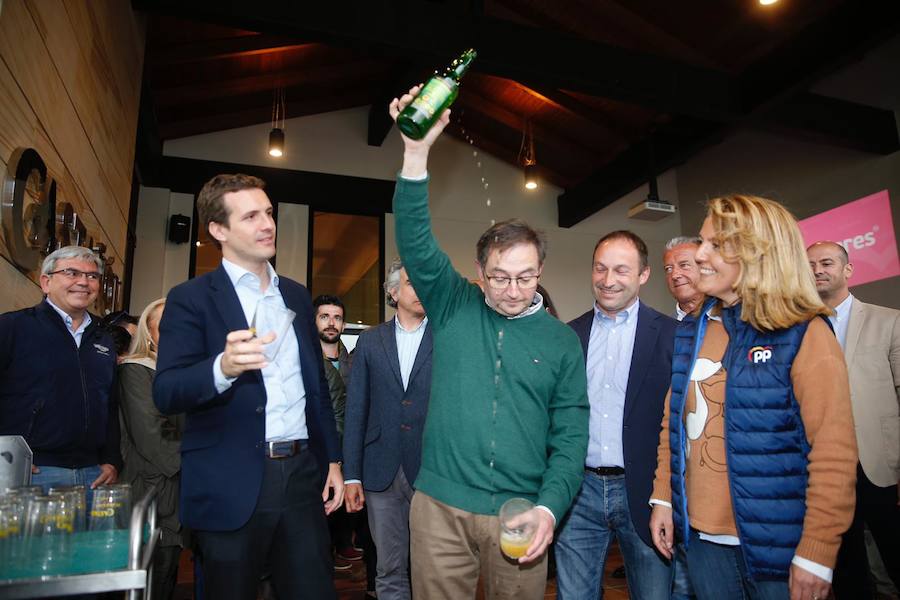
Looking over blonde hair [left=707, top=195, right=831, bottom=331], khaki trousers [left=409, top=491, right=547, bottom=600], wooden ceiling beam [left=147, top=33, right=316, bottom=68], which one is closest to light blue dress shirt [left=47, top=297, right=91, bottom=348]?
khaki trousers [left=409, top=491, right=547, bottom=600]

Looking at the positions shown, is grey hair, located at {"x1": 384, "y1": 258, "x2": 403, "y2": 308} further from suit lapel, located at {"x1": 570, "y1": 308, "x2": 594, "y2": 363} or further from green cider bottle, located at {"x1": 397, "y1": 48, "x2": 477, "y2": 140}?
green cider bottle, located at {"x1": 397, "y1": 48, "x2": 477, "y2": 140}

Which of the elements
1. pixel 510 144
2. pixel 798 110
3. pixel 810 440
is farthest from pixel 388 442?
pixel 510 144

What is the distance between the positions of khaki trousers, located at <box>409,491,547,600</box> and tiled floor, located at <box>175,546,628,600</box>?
211 cm

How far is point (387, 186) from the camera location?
855 cm

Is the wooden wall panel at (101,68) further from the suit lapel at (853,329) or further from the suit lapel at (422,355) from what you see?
the suit lapel at (853,329)

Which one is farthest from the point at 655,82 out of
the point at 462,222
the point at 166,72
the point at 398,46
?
the point at 166,72

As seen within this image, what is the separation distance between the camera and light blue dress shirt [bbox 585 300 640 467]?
76.7 inches

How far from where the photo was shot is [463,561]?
148 cm

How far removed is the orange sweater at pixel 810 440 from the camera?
4.07ft

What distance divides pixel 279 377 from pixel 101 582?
618 millimetres

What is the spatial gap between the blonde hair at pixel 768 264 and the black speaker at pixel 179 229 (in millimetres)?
7270

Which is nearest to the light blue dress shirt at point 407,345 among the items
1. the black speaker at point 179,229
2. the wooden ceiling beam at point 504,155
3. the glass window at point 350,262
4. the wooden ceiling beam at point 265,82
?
the wooden ceiling beam at point 265,82

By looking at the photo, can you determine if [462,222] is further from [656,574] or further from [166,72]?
[656,574]

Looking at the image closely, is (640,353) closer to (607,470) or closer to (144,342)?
(607,470)
